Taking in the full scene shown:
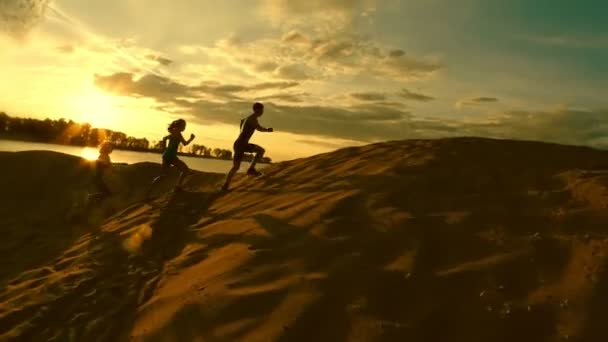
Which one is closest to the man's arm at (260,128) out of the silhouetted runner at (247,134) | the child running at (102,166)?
the silhouetted runner at (247,134)

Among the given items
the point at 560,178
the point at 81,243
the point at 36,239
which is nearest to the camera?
the point at 560,178

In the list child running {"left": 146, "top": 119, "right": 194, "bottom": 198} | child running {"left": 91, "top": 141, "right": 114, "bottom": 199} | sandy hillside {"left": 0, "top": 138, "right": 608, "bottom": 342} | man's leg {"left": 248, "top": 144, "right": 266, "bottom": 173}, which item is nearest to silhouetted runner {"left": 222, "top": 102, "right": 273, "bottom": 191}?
man's leg {"left": 248, "top": 144, "right": 266, "bottom": 173}

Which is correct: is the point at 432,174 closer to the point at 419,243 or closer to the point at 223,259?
the point at 419,243

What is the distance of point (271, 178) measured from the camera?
8.49 m

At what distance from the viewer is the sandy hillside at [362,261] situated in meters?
3.02

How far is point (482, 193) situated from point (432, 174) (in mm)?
844

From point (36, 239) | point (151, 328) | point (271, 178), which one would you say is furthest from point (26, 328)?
point (271, 178)

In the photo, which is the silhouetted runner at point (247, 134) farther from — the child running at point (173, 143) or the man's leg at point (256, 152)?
the child running at point (173, 143)

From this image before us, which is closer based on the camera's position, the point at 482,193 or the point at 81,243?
the point at 482,193

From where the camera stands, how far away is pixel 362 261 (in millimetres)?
3777

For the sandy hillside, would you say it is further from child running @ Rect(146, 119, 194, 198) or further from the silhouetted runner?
child running @ Rect(146, 119, 194, 198)

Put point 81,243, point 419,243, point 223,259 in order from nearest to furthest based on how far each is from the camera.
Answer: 1. point 419,243
2. point 223,259
3. point 81,243

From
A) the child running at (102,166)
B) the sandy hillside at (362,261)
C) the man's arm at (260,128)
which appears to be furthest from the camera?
the child running at (102,166)

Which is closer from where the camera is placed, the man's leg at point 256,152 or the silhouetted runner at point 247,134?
the silhouetted runner at point 247,134
